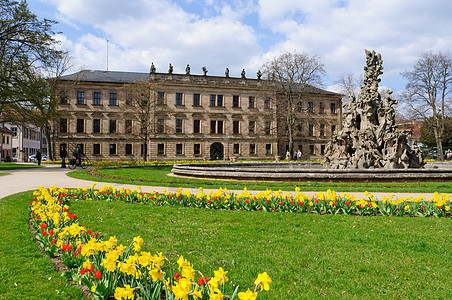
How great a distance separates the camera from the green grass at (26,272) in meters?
3.31

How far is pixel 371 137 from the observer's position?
58.7ft

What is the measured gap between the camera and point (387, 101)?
18766 millimetres

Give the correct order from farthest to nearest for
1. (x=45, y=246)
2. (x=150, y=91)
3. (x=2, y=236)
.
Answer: (x=150, y=91)
(x=2, y=236)
(x=45, y=246)

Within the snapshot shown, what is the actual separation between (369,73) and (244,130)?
103 feet

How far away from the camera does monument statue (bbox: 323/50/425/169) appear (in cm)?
1736

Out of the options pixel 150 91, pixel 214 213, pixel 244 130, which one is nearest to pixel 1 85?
pixel 150 91

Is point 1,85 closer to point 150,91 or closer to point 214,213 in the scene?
point 150,91

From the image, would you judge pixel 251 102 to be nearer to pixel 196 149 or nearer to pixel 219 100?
pixel 219 100

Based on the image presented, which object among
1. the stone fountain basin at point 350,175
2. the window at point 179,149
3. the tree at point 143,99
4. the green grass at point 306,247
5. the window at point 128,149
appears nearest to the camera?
the green grass at point 306,247

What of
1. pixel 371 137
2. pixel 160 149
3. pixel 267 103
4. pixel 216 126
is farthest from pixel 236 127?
pixel 371 137

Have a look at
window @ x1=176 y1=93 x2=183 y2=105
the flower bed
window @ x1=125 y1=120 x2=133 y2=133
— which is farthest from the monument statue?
window @ x1=125 y1=120 x2=133 y2=133

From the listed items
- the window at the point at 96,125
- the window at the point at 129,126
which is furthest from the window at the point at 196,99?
the window at the point at 96,125

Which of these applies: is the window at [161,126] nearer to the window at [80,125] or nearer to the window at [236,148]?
the window at [80,125]

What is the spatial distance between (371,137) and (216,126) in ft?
110
